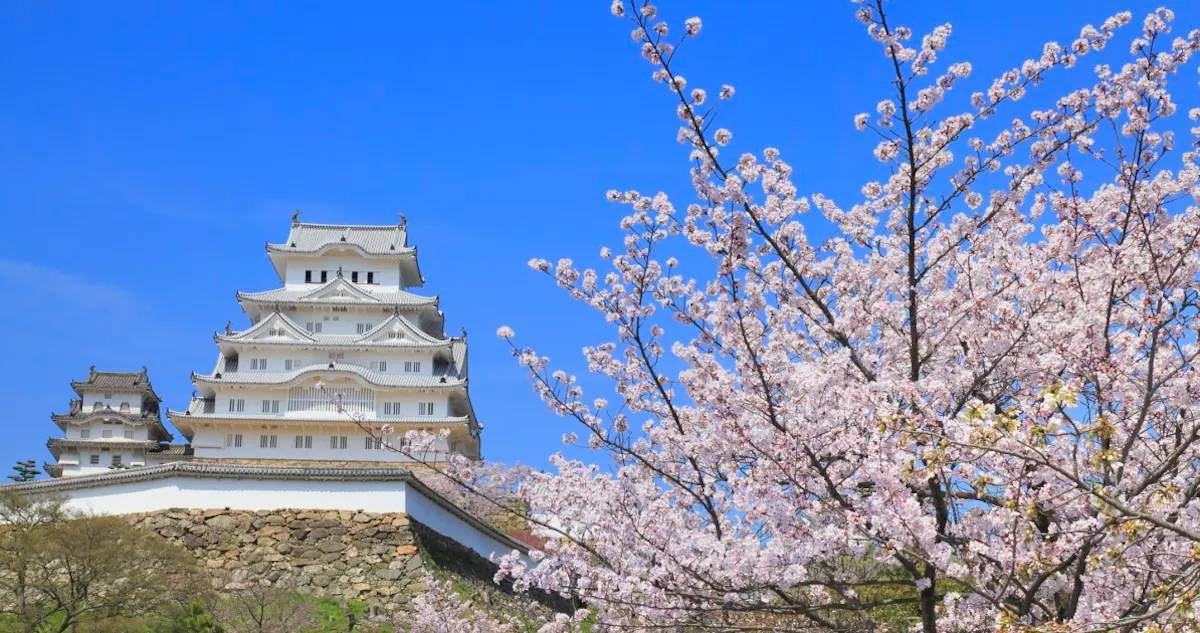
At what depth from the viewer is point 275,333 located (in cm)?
4062

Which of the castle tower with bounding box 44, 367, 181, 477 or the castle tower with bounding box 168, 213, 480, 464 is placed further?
the castle tower with bounding box 44, 367, 181, 477

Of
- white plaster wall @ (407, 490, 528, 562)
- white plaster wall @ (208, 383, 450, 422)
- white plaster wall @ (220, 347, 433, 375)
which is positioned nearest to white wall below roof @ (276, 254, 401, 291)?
white plaster wall @ (220, 347, 433, 375)

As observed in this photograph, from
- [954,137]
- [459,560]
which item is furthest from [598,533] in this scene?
[459,560]

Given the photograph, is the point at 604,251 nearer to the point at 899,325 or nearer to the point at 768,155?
the point at 768,155

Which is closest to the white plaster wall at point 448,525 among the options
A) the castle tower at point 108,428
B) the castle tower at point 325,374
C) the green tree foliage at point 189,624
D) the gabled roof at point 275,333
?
the green tree foliage at point 189,624

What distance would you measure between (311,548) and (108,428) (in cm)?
3476

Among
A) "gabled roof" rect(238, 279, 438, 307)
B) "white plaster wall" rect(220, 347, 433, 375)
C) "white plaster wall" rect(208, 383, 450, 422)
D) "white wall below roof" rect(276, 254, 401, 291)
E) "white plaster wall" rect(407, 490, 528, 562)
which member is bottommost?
"white plaster wall" rect(407, 490, 528, 562)

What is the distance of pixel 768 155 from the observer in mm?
7156

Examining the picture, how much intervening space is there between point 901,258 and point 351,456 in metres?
33.6

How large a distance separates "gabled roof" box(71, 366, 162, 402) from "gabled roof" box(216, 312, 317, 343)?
1401cm

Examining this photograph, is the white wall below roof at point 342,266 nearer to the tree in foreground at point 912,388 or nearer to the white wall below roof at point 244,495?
the white wall below roof at point 244,495

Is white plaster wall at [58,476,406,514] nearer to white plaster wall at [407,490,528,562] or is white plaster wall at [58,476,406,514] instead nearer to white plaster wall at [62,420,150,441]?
white plaster wall at [407,490,528,562]

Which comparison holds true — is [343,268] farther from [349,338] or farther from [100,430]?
[100,430]

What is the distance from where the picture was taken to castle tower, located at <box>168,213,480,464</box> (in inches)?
1534
